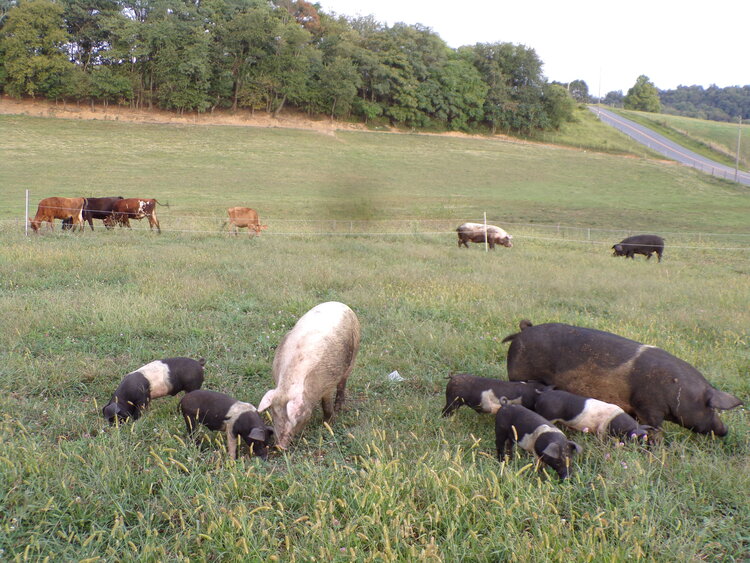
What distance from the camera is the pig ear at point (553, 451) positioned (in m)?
3.86

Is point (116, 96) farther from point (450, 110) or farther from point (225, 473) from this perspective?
point (225, 473)

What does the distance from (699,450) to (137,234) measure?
15.6m

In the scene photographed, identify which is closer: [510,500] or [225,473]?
[510,500]

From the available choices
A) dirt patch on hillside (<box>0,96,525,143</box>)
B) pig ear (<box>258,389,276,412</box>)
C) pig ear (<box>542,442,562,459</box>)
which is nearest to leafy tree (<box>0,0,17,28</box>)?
dirt patch on hillside (<box>0,96,525,143</box>)

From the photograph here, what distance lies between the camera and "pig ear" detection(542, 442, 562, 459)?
3.86m

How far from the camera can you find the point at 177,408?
5133 mm

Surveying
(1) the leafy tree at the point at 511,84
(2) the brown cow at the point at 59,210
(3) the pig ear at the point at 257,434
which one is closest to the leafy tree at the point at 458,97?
(1) the leafy tree at the point at 511,84

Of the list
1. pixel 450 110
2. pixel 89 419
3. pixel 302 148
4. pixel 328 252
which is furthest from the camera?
pixel 450 110

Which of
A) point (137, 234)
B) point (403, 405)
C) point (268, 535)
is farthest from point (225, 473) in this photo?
point (137, 234)

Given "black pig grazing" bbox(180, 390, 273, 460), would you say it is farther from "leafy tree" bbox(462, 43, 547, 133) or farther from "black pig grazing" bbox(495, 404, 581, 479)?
"leafy tree" bbox(462, 43, 547, 133)

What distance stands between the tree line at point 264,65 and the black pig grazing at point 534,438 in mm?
57266

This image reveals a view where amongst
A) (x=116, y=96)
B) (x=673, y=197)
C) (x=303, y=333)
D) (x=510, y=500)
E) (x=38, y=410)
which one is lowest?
(x=38, y=410)

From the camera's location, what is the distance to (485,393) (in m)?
4.95

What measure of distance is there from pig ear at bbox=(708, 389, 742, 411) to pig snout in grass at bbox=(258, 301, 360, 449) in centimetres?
306
